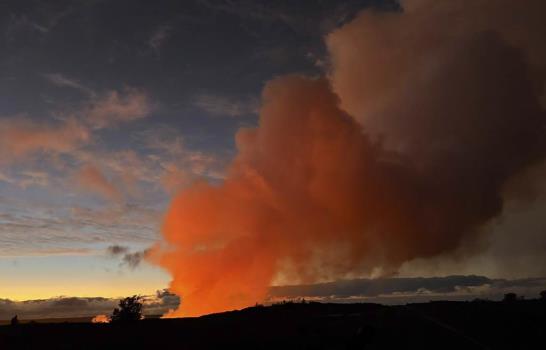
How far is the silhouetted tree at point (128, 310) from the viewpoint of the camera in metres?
73.7

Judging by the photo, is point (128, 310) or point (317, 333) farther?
point (128, 310)

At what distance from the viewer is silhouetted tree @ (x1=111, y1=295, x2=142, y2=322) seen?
73.7m

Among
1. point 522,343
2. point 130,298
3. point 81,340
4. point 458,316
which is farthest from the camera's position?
point 130,298

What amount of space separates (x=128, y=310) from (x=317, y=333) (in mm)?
48719

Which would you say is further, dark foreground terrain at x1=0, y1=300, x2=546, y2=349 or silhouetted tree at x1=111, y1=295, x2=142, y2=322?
silhouetted tree at x1=111, y1=295, x2=142, y2=322

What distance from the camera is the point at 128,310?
74.4 m

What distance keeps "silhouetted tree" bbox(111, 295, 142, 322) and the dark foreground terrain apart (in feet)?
102

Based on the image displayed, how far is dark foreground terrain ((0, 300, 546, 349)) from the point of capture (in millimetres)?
29047

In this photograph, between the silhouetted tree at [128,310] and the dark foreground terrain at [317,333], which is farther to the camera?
the silhouetted tree at [128,310]

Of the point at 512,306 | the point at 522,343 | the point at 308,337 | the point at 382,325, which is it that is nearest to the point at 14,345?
the point at 308,337

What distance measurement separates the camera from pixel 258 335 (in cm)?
3516

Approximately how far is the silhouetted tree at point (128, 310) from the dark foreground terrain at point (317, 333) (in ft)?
102

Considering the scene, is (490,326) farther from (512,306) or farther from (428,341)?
(512,306)

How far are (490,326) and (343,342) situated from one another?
1276 cm
